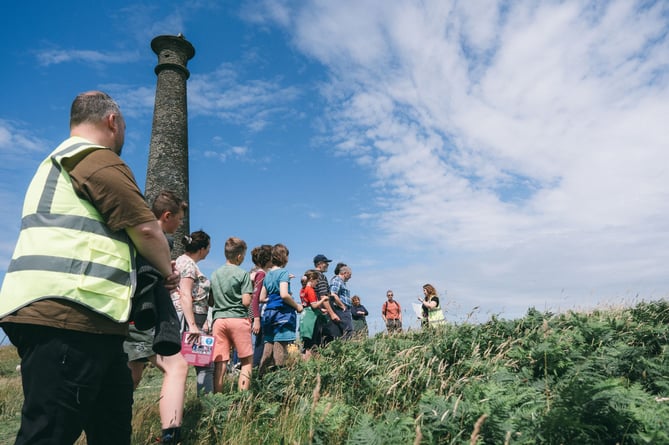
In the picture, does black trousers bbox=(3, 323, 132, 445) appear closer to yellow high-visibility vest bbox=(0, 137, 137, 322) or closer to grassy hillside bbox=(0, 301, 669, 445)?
yellow high-visibility vest bbox=(0, 137, 137, 322)

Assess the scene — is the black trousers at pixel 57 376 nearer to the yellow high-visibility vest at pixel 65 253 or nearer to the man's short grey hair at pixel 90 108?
the yellow high-visibility vest at pixel 65 253

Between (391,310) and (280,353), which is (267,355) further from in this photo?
(391,310)

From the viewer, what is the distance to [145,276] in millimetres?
2578

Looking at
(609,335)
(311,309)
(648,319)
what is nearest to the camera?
(609,335)

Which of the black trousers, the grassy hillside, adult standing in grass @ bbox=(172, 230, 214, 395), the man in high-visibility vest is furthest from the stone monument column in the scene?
the black trousers

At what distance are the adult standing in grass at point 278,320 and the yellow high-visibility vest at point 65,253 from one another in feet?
12.9

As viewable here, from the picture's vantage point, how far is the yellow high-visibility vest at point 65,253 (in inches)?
86.1

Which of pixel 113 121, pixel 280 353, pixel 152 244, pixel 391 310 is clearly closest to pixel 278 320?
pixel 280 353

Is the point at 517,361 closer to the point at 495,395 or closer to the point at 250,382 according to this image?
the point at 495,395

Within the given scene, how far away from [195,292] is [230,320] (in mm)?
598

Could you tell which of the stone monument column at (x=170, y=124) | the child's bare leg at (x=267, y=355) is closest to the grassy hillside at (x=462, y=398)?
the child's bare leg at (x=267, y=355)

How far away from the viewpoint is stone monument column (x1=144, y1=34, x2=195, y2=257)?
56.5 ft

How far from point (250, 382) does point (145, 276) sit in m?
3.08

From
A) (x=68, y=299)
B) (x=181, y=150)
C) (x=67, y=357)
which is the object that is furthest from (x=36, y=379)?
(x=181, y=150)
